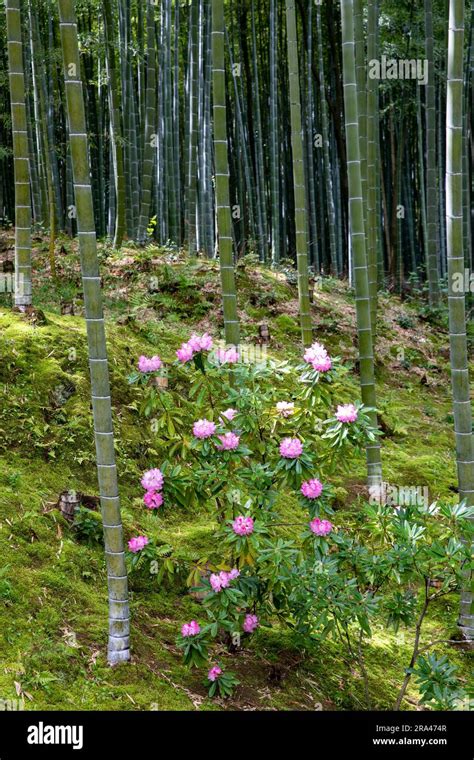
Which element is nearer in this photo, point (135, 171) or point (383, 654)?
point (383, 654)

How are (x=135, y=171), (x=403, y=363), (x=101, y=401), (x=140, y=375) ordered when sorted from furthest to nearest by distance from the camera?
(x=135, y=171), (x=403, y=363), (x=140, y=375), (x=101, y=401)

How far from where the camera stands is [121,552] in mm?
2611

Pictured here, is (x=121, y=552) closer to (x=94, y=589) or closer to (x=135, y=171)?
(x=94, y=589)

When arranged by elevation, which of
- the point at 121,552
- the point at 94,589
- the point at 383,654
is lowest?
the point at 383,654

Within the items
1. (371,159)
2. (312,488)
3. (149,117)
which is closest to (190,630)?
(312,488)

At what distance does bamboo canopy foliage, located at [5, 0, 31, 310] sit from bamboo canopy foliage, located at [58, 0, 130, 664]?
1856 mm

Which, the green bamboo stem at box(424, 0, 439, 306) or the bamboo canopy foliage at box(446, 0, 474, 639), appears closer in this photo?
the bamboo canopy foliage at box(446, 0, 474, 639)

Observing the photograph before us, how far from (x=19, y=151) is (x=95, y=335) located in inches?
92.2

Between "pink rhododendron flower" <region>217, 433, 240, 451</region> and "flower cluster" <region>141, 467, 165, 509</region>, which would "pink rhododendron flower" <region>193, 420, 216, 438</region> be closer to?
"pink rhododendron flower" <region>217, 433, 240, 451</region>

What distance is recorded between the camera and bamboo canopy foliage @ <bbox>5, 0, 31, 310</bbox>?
4.16m

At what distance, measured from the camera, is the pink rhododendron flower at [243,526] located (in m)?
2.57

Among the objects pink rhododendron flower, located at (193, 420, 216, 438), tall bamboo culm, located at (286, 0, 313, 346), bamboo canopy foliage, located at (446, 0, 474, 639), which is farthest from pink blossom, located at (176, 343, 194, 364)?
tall bamboo culm, located at (286, 0, 313, 346)
